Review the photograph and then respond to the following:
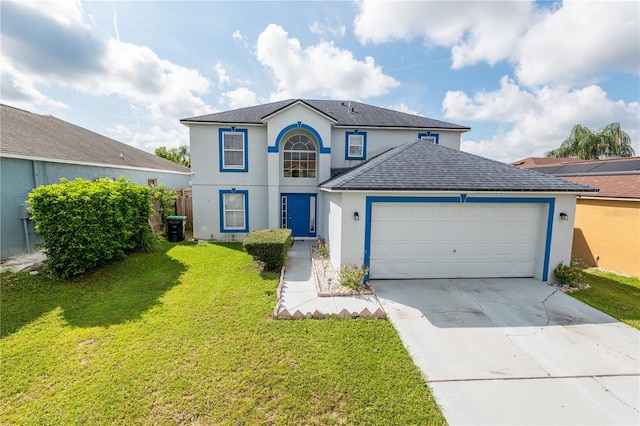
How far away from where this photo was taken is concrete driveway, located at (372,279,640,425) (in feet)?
12.1

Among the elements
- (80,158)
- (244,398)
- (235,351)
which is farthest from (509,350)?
(80,158)

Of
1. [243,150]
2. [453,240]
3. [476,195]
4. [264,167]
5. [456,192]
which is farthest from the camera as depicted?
[264,167]

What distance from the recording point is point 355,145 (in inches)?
546

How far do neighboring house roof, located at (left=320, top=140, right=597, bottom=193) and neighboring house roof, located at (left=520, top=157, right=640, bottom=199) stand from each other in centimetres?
376

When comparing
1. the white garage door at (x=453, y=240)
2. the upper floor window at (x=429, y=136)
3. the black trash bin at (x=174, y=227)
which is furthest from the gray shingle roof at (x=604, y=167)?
the black trash bin at (x=174, y=227)

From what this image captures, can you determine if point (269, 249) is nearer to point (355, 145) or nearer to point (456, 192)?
point (456, 192)

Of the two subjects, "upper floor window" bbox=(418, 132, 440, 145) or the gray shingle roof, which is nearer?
the gray shingle roof

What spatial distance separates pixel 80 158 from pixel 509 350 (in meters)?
17.6

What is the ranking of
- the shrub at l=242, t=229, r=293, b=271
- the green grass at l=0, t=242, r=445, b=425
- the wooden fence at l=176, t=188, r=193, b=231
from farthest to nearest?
the wooden fence at l=176, t=188, r=193, b=231, the shrub at l=242, t=229, r=293, b=271, the green grass at l=0, t=242, r=445, b=425

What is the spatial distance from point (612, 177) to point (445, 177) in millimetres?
9346

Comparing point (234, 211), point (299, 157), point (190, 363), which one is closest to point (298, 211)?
point (299, 157)

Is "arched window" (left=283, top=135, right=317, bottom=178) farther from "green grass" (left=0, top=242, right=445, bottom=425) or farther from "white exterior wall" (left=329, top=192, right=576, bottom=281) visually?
"green grass" (left=0, top=242, right=445, bottom=425)

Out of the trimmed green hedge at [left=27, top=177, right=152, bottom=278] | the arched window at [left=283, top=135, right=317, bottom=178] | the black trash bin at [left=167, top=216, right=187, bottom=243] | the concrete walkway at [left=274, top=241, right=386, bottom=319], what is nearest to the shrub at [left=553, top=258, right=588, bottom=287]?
the concrete walkway at [left=274, top=241, right=386, bottom=319]

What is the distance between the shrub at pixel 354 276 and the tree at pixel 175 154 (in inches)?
1839
